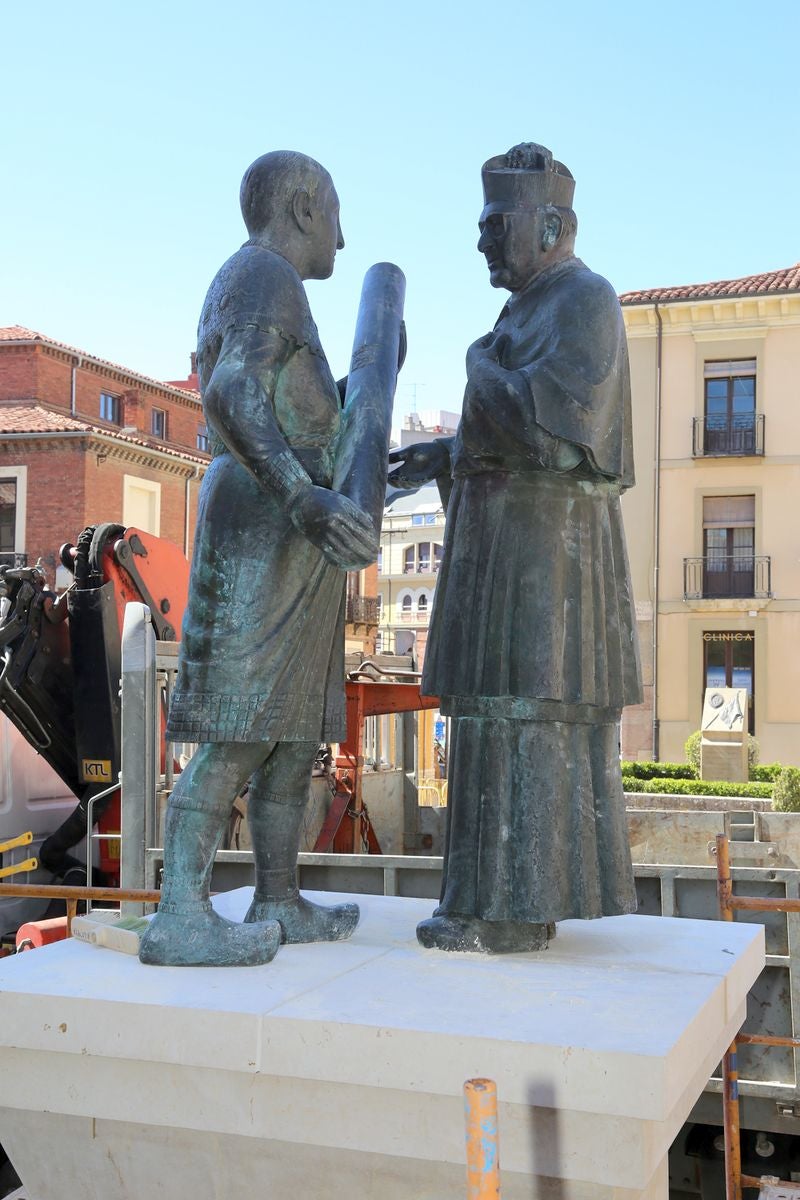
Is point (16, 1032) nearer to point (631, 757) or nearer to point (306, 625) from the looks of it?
point (306, 625)

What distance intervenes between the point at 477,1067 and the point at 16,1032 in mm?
1144

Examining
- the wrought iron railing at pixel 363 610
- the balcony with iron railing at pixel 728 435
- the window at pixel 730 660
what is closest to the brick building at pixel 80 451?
the wrought iron railing at pixel 363 610

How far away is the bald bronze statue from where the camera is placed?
11.0ft

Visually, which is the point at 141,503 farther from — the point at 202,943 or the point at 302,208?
the point at 202,943

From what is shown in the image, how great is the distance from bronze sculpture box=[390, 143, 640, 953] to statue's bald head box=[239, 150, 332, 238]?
1.75 feet

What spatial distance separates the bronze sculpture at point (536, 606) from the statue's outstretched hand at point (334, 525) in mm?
539

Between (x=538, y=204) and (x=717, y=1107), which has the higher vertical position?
(x=538, y=204)

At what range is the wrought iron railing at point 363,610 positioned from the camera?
39.0m

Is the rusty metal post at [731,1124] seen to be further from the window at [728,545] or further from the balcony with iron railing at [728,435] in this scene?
the balcony with iron railing at [728,435]

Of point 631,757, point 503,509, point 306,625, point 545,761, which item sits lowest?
point 631,757

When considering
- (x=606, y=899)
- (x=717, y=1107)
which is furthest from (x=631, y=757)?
(x=606, y=899)

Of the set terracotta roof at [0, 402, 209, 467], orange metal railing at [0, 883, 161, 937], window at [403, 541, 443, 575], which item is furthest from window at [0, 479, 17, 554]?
orange metal railing at [0, 883, 161, 937]

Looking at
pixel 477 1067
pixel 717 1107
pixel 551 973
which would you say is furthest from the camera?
pixel 717 1107

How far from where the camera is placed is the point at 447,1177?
2.82m
